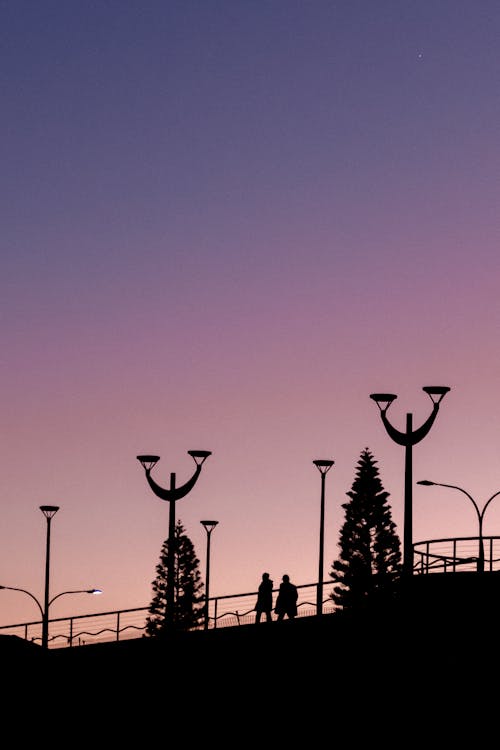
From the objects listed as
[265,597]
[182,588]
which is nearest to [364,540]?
[182,588]

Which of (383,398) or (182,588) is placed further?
(182,588)

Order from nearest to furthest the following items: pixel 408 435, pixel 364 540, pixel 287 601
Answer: pixel 408 435 < pixel 287 601 < pixel 364 540

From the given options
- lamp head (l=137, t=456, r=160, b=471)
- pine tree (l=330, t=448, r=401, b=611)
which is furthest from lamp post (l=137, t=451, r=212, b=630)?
pine tree (l=330, t=448, r=401, b=611)

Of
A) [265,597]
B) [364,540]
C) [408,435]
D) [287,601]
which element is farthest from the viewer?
[364,540]

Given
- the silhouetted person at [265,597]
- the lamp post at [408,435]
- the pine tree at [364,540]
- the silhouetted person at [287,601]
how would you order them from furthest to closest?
the pine tree at [364,540] < the silhouetted person at [265,597] < the silhouetted person at [287,601] < the lamp post at [408,435]

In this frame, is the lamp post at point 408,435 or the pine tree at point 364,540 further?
the pine tree at point 364,540

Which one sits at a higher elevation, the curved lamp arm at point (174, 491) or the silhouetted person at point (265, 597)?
the curved lamp arm at point (174, 491)

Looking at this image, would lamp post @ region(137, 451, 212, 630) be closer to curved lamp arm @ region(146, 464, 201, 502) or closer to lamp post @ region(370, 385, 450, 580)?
curved lamp arm @ region(146, 464, 201, 502)

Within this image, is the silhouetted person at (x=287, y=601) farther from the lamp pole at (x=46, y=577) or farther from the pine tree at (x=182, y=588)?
the pine tree at (x=182, y=588)

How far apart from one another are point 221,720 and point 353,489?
70.2m

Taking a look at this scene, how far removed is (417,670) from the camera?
65.2 ft

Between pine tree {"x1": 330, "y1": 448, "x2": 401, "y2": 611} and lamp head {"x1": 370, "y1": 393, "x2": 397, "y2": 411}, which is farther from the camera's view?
pine tree {"x1": 330, "y1": 448, "x2": 401, "y2": 611}

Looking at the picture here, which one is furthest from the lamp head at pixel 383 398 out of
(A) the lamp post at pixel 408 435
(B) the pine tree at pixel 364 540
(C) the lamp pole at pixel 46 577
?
(B) the pine tree at pixel 364 540

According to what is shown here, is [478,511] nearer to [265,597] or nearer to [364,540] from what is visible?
[265,597]
